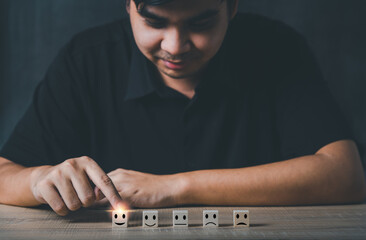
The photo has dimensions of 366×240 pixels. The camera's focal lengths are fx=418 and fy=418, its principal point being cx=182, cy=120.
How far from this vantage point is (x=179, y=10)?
4.09 feet

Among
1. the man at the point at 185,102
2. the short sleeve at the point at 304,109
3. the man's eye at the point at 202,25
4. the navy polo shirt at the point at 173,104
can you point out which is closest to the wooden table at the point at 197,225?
the man at the point at 185,102

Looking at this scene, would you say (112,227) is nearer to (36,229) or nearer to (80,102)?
(36,229)

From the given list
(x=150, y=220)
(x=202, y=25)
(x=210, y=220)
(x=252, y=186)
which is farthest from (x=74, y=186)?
(x=202, y=25)

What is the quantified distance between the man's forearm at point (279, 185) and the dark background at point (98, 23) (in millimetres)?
988

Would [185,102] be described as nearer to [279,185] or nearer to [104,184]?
[279,185]

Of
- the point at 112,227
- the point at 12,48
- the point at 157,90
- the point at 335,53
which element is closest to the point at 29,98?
the point at 12,48

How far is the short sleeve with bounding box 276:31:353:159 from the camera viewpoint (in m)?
1.41

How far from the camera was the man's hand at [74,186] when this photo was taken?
1.01 m

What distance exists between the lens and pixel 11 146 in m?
1.43

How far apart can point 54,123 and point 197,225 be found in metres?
0.81

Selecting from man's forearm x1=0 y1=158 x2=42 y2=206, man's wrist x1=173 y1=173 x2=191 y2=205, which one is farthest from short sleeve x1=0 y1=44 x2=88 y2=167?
man's wrist x1=173 y1=173 x2=191 y2=205

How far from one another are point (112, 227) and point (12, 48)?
146cm

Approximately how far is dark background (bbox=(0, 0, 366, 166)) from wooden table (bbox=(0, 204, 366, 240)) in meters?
1.08

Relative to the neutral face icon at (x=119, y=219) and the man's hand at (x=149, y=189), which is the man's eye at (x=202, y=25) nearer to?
the man's hand at (x=149, y=189)
